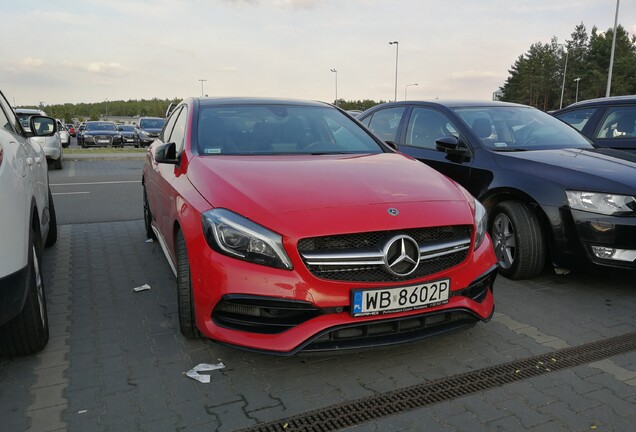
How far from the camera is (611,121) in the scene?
6477 millimetres

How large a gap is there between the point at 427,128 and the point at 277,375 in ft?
11.9

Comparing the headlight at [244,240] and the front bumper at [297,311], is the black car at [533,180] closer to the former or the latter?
the front bumper at [297,311]

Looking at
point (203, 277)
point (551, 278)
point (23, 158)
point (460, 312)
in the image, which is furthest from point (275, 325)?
point (551, 278)

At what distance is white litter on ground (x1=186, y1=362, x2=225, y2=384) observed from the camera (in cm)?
281

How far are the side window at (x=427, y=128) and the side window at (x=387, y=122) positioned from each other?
0.24 m

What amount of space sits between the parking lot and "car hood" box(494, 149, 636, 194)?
35.4 inches

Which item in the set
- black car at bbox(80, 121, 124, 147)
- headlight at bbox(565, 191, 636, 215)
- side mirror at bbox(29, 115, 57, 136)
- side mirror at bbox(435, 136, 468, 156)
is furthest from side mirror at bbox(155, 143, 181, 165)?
black car at bbox(80, 121, 124, 147)

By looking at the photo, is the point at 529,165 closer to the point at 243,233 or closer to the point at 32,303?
the point at 243,233

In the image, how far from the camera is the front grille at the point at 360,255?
2.58m

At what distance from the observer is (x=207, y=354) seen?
309cm

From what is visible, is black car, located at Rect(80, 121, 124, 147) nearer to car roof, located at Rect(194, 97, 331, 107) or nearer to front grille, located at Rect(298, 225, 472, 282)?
car roof, located at Rect(194, 97, 331, 107)

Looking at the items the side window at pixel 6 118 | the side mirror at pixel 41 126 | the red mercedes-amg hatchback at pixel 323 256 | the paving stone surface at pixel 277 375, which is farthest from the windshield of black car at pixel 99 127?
the red mercedes-amg hatchback at pixel 323 256

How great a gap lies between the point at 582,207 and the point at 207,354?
115 inches

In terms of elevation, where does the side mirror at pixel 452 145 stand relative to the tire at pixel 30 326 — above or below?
above
